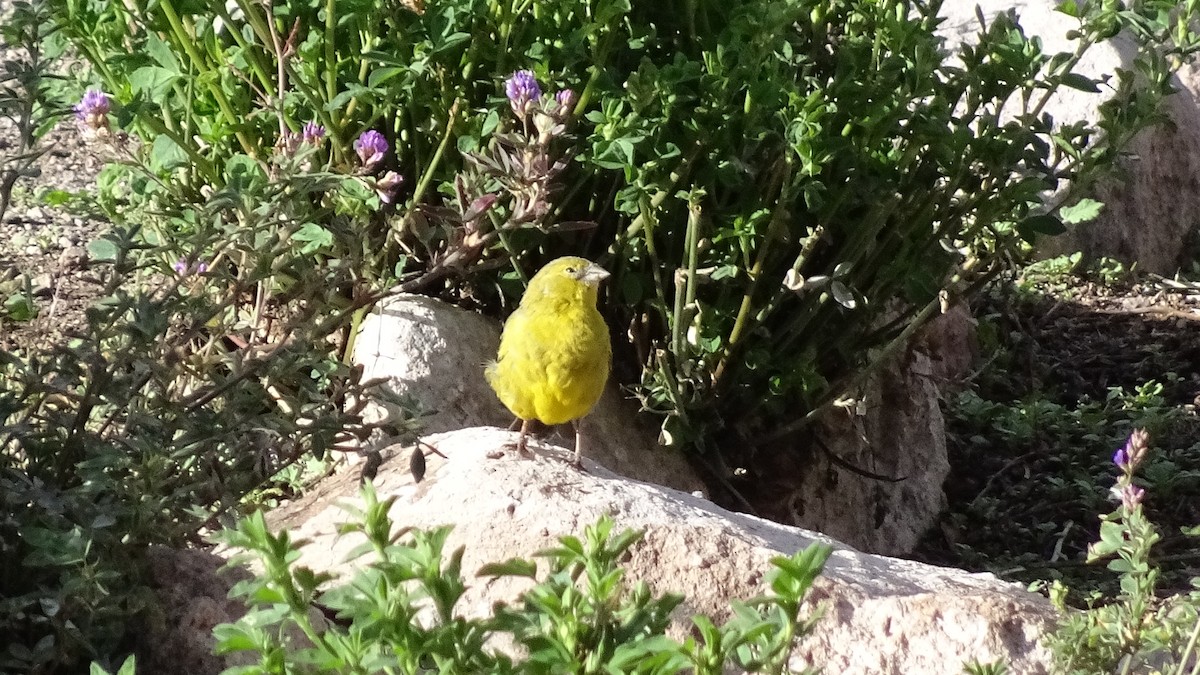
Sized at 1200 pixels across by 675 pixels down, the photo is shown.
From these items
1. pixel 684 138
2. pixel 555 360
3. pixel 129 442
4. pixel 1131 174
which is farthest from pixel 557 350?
pixel 1131 174

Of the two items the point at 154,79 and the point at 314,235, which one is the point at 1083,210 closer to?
the point at 314,235

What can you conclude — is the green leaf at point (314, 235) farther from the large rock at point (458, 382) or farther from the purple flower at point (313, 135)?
the large rock at point (458, 382)

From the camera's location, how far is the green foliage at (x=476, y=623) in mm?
1779

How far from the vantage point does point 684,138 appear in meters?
3.90

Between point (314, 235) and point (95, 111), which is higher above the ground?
point (95, 111)

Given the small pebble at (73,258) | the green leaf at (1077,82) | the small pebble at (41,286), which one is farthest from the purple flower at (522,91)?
the small pebble at (41,286)

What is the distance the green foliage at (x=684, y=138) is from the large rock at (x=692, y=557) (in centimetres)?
69

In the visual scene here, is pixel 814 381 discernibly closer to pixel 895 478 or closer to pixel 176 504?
pixel 895 478

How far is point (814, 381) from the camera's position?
4.32 m

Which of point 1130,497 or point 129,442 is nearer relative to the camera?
point 1130,497

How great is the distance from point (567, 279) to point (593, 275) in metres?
0.08

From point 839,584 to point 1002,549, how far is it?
8.27 ft

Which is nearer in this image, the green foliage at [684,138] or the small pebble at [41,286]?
the green foliage at [684,138]

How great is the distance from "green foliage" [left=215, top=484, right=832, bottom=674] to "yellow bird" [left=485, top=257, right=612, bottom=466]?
77.7 inches
